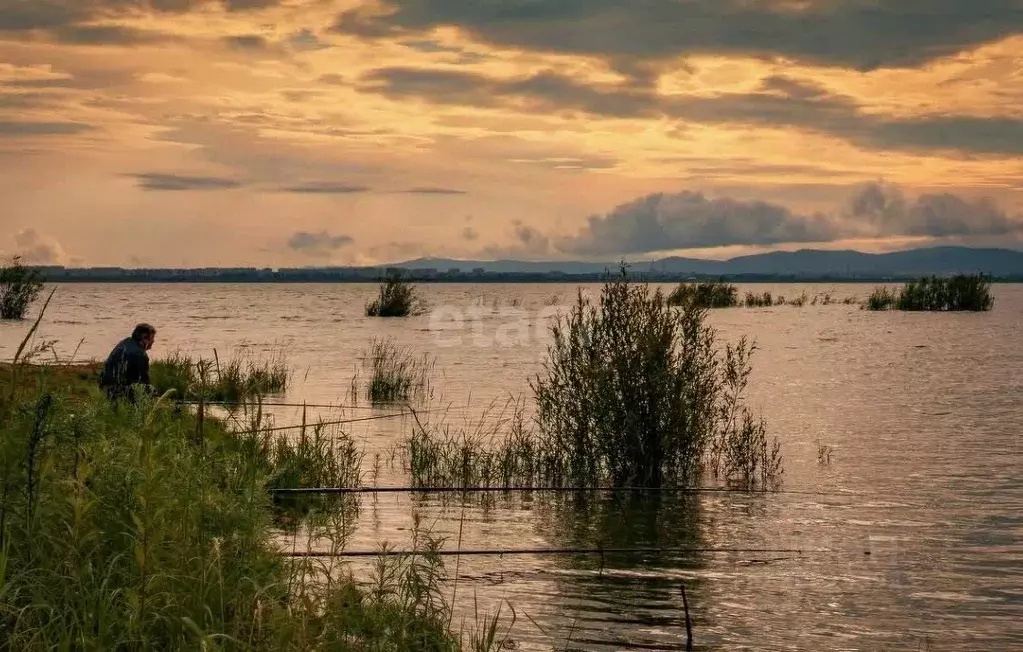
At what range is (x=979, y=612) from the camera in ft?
33.3

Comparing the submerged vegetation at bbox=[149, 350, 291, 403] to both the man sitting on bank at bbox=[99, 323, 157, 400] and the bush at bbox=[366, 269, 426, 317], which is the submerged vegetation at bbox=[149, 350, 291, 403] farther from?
the bush at bbox=[366, 269, 426, 317]

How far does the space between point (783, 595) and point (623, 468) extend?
514 cm

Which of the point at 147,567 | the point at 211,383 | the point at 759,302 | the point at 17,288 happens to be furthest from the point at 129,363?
the point at 759,302

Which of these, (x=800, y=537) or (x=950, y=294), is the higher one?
(x=950, y=294)

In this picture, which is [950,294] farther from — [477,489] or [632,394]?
[477,489]

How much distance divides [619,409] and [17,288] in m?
54.3

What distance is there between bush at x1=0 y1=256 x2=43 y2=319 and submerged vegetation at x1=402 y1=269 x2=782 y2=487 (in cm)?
5137

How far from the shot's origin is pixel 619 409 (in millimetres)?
15500

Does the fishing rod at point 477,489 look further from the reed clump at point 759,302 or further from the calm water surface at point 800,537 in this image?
the reed clump at point 759,302

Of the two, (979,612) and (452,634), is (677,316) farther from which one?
(452,634)

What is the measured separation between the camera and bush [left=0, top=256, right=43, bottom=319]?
60438 millimetres

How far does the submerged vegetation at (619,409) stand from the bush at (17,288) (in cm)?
5137

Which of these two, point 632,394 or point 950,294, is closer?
point 632,394

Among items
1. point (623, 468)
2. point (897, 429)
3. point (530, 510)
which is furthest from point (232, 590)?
point (897, 429)
